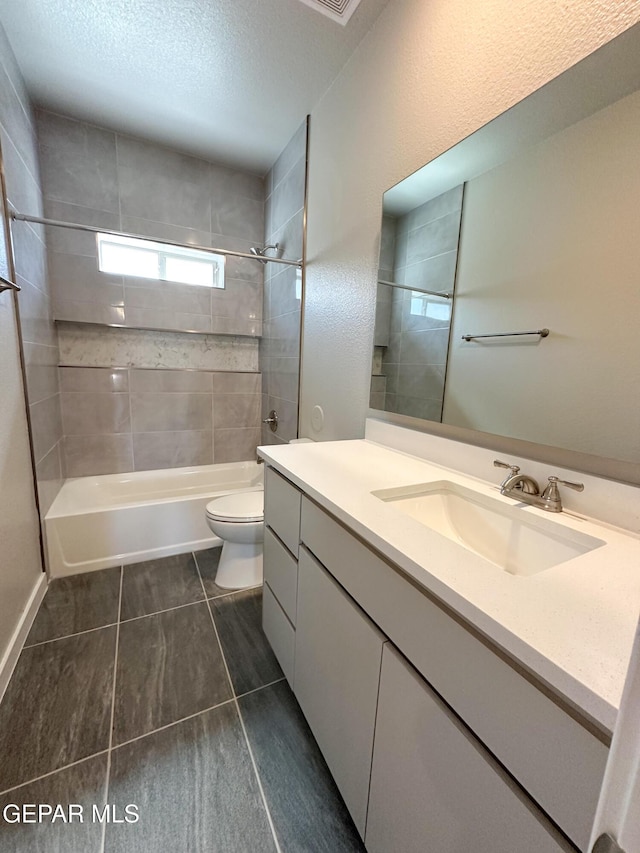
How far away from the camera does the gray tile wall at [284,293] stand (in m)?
2.17

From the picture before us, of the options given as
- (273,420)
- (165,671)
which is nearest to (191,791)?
(165,671)

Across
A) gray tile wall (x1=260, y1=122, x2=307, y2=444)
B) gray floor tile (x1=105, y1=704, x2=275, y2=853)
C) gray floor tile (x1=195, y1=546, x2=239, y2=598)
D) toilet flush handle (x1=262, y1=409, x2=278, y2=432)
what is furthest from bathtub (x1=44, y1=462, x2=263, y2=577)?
gray floor tile (x1=105, y1=704, x2=275, y2=853)

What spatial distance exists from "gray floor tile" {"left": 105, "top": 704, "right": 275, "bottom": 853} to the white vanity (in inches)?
9.5

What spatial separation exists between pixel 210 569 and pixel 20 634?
833mm

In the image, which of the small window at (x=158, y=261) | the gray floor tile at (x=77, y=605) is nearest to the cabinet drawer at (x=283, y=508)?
the gray floor tile at (x=77, y=605)

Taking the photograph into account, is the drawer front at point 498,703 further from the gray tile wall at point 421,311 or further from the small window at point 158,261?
the small window at point 158,261

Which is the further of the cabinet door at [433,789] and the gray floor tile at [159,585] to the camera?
the gray floor tile at [159,585]

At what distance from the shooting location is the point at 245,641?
58.0 inches

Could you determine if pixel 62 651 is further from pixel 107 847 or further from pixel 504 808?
pixel 504 808

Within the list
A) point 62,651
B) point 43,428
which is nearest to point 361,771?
point 62,651

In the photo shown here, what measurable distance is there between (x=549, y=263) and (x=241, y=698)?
1688mm

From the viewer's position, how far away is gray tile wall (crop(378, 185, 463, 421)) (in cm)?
122

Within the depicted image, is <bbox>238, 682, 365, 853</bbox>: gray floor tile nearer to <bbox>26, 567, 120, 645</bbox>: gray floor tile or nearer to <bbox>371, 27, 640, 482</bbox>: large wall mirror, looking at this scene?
<bbox>26, 567, 120, 645</bbox>: gray floor tile

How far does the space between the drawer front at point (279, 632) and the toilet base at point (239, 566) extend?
431 millimetres
